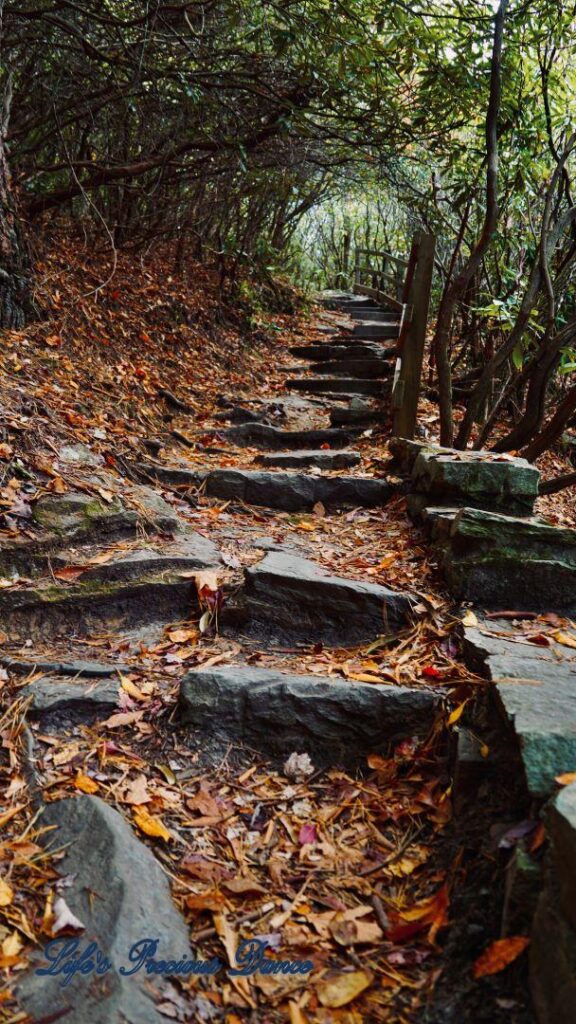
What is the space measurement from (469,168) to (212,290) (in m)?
3.40

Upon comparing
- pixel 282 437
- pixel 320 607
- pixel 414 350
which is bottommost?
pixel 320 607

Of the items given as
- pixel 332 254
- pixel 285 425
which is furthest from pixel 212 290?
pixel 332 254

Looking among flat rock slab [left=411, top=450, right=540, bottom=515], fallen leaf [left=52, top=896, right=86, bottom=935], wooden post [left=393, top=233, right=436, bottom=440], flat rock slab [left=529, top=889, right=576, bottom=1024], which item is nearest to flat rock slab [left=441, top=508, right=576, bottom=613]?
flat rock slab [left=411, top=450, right=540, bottom=515]

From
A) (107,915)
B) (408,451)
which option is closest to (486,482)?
(408,451)

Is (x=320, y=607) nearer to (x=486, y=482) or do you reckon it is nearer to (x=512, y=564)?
(x=512, y=564)

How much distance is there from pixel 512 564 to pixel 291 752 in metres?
1.05

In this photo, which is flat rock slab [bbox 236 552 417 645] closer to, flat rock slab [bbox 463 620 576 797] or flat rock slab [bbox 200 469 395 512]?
flat rock slab [bbox 463 620 576 797]

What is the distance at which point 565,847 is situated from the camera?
113 cm

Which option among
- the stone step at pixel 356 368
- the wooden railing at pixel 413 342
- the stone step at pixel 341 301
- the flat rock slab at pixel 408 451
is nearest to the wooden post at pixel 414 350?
the wooden railing at pixel 413 342

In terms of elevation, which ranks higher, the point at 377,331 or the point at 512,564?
the point at 377,331

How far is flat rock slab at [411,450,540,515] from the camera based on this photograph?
3016 mm

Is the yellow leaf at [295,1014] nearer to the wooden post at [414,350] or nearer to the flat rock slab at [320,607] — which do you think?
the flat rock slab at [320,607]

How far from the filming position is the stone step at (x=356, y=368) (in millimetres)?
7348

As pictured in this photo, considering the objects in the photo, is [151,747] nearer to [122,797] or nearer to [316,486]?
[122,797]
